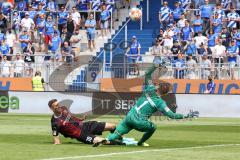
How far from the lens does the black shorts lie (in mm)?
20109

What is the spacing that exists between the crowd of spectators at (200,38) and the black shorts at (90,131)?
65.6ft

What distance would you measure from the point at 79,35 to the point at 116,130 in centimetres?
2854

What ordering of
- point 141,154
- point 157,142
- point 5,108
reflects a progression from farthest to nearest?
point 5,108 → point 157,142 → point 141,154

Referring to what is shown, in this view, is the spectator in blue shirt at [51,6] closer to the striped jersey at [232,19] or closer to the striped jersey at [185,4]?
the striped jersey at [185,4]

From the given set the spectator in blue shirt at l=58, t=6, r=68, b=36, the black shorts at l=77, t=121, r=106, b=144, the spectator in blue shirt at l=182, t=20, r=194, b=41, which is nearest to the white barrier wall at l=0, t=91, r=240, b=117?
the spectator in blue shirt at l=182, t=20, r=194, b=41

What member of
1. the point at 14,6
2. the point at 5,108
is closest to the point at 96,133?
the point at 5,108

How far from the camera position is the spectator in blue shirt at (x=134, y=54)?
40750 millimetres

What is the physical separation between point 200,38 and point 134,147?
80.1 feet

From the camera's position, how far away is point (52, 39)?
47062mm

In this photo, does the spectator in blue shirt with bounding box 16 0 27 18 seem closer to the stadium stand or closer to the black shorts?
the stadium stand

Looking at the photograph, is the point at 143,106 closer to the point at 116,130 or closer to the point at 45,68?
the point at 116,130

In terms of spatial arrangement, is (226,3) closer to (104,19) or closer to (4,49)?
(104,19)

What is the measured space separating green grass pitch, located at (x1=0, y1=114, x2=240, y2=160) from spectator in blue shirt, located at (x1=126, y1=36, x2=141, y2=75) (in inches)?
536

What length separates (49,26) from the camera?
4822 cm
